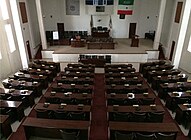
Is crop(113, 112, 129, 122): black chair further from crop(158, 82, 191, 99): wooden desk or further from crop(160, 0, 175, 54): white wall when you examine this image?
crop(160, 0, 175, 54): white wall

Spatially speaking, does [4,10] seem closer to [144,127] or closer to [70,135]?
[70,135]

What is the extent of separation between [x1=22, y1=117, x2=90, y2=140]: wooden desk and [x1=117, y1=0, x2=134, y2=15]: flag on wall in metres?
15.4

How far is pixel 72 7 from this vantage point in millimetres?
18266

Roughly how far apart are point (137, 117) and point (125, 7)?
48.9 feet

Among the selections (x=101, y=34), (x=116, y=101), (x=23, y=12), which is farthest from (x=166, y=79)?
(x=23, y=12)

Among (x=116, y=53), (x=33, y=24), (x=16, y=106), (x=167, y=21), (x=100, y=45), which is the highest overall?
(x=167, y=21)

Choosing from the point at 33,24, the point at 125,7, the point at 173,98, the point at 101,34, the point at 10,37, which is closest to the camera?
the point at 173,98

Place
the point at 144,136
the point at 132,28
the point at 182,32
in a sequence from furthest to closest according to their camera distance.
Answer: the point at 132,28 → the point at 182,32 → the point at 144,136

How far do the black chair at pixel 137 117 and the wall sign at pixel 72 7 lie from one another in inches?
600

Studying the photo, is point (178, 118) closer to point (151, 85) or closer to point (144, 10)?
point (151, 85)

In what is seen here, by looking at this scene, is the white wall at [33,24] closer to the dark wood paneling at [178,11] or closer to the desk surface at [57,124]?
the desk surface at [57,124]

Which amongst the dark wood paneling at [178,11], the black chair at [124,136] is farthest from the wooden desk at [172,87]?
the dark wood paneling at [178,11]

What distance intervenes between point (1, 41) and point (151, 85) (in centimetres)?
983

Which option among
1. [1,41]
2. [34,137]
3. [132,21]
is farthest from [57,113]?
[132,21]
